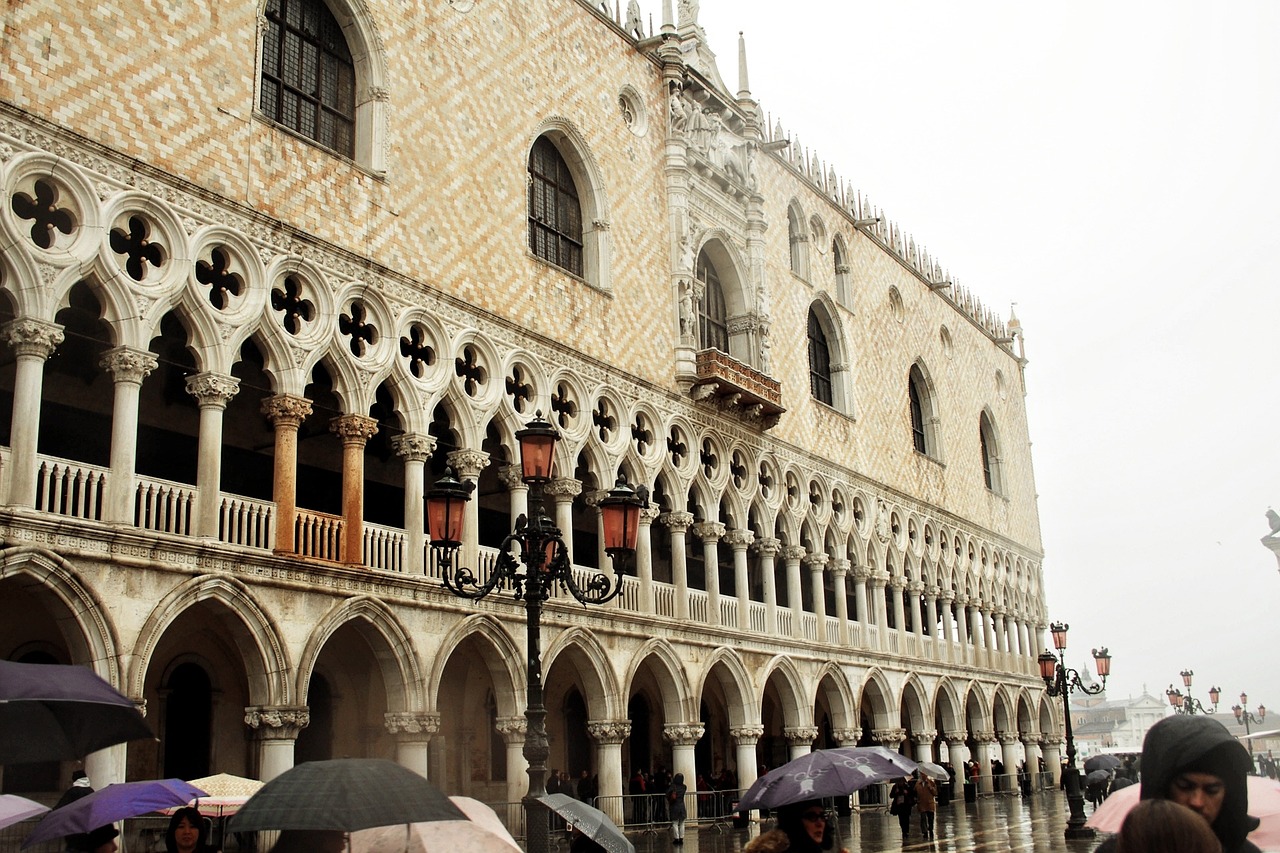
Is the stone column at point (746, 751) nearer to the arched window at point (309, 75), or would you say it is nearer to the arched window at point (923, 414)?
the arched window at point (309, 75)

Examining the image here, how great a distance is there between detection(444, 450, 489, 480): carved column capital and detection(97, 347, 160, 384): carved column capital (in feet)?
14.4

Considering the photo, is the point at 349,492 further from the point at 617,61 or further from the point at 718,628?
the point at 617,61

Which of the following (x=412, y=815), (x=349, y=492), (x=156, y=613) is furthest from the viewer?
(x=349, y=492)

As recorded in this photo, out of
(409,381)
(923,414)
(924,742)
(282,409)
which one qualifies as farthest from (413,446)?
(923,414)

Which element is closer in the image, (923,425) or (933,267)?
(923,425)

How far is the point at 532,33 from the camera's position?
18.3 m

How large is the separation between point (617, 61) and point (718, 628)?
902cm

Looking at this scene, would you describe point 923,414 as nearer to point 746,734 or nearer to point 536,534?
point 746,734

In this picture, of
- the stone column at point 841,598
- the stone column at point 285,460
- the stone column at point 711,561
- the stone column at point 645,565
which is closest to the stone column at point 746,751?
the stone column at point 711,561

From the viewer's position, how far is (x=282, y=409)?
13.4 metres

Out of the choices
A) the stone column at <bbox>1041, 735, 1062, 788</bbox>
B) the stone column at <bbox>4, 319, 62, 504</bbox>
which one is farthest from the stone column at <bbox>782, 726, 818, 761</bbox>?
the stone column at <bbox>1041, 735, 1062, 788</bbox>

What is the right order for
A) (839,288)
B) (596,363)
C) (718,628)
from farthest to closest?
(839,288) < (718,628) < (596,363)

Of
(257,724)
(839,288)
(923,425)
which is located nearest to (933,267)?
(923,425)

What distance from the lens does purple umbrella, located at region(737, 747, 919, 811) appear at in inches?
235
